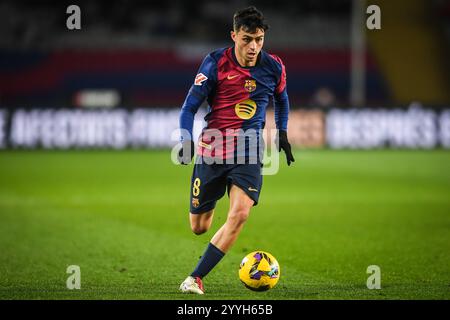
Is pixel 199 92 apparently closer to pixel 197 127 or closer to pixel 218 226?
pixel 218 226

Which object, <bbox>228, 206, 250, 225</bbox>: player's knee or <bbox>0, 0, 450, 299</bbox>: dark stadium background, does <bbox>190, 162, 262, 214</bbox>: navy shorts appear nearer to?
<bbox>228, 206, 250, 225</bbox>: player's knee

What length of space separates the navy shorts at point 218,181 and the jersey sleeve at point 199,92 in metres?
0.41

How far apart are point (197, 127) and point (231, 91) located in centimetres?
1421

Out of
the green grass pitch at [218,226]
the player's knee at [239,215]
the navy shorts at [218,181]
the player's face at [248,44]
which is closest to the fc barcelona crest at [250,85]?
the player's face at [248,44]

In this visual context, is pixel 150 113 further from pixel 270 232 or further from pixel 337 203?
pixel 270 232

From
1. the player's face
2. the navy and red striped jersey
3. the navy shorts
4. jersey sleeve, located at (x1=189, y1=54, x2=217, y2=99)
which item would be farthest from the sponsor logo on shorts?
the player's face

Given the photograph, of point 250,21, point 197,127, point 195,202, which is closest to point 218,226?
point 195,202

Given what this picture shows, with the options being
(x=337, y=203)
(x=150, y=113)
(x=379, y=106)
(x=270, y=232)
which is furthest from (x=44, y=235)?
(x=379, y=106)

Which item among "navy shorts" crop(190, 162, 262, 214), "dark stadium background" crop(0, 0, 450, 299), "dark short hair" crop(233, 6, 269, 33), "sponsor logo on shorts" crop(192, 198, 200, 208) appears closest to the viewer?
"dark short hair" crop(233, 6, 269, 33)

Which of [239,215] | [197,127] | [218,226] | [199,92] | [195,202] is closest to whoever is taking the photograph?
[239,215]

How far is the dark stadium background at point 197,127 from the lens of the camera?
26.3 feet

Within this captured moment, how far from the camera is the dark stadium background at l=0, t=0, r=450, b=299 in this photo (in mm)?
8023

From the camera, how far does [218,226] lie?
35.7 ft

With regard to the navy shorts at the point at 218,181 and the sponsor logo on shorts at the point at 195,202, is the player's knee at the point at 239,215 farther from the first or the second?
the sponsor logo on shorts at the point at 195,202
